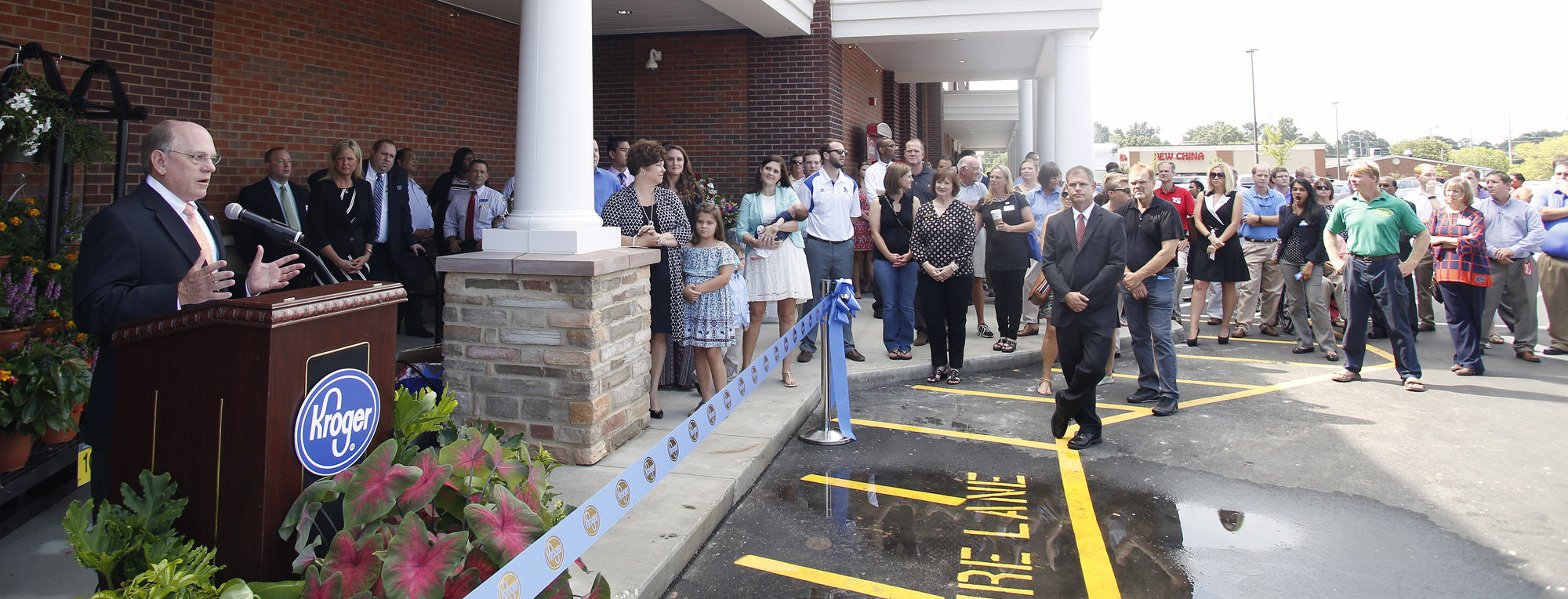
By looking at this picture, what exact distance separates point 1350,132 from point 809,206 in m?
157

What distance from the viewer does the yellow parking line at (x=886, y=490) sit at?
4781 mm

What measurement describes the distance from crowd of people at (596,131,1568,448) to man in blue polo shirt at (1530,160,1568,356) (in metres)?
0.02

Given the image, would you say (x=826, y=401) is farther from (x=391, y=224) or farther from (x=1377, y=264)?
(x=1377, y=264)

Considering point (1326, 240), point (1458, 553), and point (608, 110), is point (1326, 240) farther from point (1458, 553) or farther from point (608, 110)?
point (608, 110)

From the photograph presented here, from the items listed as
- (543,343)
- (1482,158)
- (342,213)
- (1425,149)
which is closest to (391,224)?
(342,213)

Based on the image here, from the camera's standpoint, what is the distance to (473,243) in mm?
8836

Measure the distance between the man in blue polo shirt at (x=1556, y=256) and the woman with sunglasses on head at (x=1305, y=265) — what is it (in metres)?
2.04

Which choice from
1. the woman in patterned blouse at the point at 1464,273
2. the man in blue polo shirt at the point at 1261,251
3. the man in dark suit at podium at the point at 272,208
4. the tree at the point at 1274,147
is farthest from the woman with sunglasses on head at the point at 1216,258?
the tree at the point at 1274,147

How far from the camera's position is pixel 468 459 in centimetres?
253

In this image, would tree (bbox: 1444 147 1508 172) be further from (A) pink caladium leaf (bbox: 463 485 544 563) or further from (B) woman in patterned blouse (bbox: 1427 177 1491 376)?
(A) pink caladium leaf (bbox: 463 485 544 563)

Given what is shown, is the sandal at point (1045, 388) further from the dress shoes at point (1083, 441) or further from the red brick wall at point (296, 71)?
the red brick wall at point (296, 71)

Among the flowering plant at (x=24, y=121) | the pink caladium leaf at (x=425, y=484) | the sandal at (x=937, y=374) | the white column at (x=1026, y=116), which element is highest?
the white column at (x=1026, y=116)

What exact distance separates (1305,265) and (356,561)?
30.0 feet

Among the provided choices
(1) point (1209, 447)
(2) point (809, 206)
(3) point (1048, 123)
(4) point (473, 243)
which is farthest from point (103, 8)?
(3) point (1048, 123)
